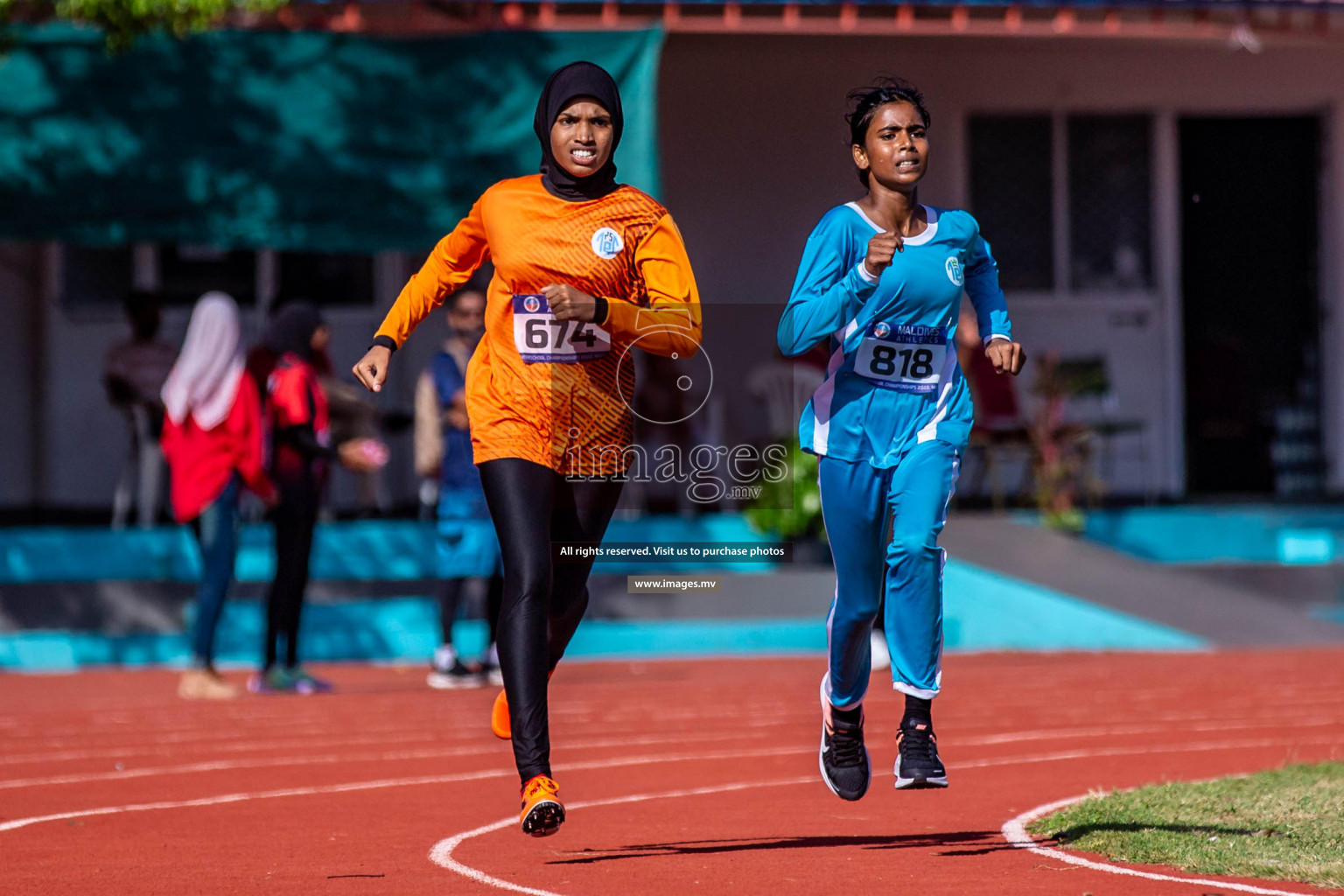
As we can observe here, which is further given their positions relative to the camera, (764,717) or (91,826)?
(764,717)

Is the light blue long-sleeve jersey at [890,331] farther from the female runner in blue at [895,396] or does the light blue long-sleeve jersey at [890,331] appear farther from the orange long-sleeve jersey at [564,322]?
the orange long-sleeve jersey at [564,322]

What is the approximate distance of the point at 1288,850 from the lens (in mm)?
5914

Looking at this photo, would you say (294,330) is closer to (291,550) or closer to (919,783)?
(291,550)

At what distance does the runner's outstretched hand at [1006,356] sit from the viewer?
5.77m

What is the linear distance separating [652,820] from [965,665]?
21.0 feet

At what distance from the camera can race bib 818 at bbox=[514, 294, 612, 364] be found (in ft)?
19.2

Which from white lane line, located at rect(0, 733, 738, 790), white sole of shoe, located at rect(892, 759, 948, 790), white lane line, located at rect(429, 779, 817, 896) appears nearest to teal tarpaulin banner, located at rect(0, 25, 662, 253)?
white lane line, located at rect(0, 733, 738, 790)

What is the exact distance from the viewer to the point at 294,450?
1147cm

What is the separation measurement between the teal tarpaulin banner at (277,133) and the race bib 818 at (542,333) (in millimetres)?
7227

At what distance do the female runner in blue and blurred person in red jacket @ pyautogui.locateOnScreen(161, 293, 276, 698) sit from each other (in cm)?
596

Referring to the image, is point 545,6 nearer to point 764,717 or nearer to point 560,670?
point 560,670

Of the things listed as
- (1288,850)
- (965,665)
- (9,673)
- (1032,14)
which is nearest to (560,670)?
(965,665)

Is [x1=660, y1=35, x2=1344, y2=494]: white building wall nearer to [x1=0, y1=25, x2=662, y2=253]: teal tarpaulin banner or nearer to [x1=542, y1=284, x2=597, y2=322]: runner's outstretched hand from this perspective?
[x1=0, y1=25, x2=662, y2=253]: teal tarpaulin banner

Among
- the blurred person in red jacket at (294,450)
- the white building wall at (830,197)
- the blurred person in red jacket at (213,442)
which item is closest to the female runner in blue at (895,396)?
the blurred person in red jacket at (294,450)
